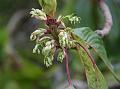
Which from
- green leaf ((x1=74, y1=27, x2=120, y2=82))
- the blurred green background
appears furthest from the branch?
the blurred green background

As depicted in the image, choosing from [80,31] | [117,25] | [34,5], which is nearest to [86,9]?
[117,25]

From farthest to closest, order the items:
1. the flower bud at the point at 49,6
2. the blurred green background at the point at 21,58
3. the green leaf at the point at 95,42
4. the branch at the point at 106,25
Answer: the blurred green background at the point at 21,58 < the branch at the point at 106,25 < the green leaf at the point at 95,42 < the flower bud at the point at 49,6

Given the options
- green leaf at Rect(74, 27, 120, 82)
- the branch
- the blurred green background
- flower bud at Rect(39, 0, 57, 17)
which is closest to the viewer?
flower bud at Rect(39, 0, 57, 17)

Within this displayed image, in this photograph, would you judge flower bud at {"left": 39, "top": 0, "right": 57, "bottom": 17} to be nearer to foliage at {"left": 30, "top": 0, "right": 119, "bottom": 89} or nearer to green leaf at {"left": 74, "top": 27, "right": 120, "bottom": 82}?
foliage at {"left": 30, "top": 0, "right": 119, "bottom": 89}

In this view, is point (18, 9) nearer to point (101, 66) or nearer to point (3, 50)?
point (3, 50)

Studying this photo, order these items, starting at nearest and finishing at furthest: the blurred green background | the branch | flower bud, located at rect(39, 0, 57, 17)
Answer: flower bud, located at rect(39, 0, 57, 17), the branch, the blurred green background

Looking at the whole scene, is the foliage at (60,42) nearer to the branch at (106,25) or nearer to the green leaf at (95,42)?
the green leaf at (95,42)

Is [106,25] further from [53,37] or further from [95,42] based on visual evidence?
[53,37]

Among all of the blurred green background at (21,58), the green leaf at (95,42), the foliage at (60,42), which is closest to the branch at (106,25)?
the green leaf at (95,42)
